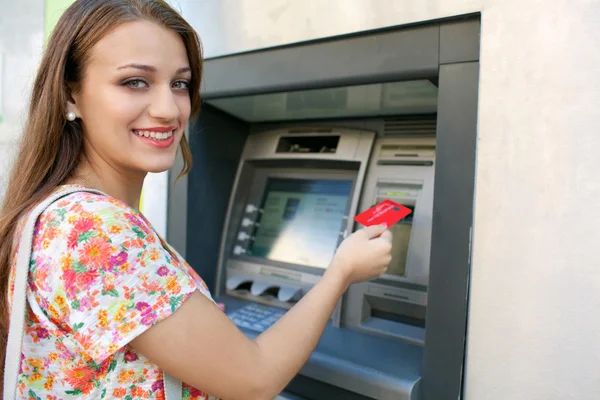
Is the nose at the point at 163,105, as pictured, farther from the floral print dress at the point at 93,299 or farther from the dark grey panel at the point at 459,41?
the dark grey panel at the point at 459,41

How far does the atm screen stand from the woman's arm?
28.0 inches

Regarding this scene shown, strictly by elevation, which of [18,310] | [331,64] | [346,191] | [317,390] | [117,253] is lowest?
[317,390]

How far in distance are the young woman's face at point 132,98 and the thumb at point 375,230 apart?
0.51 m

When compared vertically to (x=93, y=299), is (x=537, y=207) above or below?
above

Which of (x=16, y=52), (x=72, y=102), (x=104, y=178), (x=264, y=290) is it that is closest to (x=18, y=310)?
(x=104, y=178)

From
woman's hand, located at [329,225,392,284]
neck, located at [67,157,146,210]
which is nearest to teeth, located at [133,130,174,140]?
neck, located at [67,157,146,210]

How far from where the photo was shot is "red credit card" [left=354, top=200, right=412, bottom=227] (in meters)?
1.20

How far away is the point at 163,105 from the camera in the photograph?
95cm

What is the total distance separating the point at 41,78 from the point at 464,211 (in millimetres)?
996

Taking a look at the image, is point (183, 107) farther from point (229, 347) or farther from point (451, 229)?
point (451, 229)

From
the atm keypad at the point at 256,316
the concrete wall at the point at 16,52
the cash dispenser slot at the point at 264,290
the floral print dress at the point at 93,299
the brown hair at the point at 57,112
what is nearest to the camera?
the floral print dress at the point at 93,299

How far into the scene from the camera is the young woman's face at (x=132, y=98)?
0.91 meters

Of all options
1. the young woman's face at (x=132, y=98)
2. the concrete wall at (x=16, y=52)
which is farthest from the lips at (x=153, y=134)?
the concrete wall at (x=16, y=52)

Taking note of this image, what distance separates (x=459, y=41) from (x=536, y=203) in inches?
16.3
